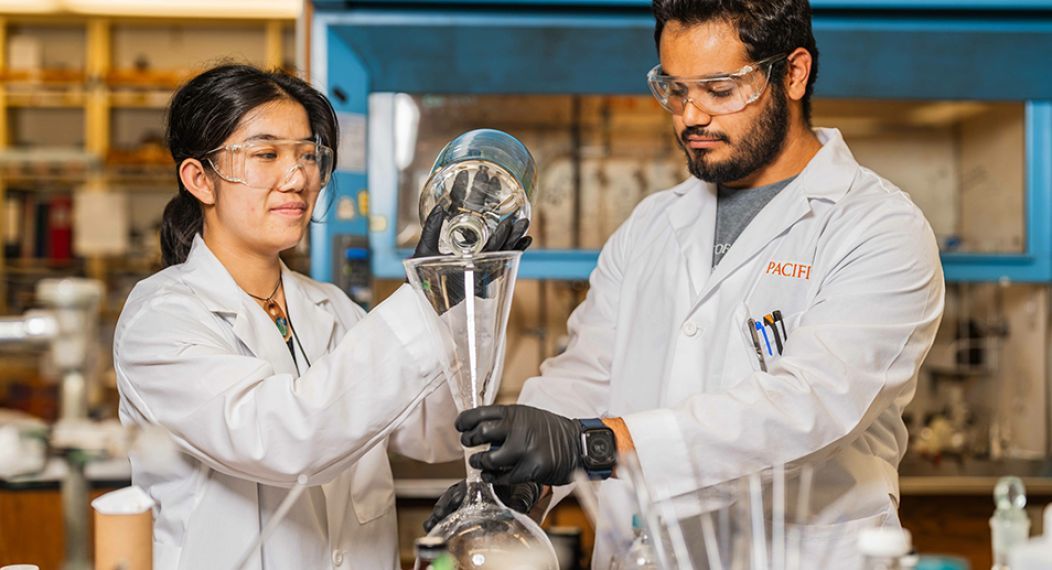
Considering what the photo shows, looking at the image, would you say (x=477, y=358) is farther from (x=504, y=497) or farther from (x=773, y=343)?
(x=773, y=343)

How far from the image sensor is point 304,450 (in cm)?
124

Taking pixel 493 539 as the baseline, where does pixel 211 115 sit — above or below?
above

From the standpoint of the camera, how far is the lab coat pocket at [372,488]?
1.56 m

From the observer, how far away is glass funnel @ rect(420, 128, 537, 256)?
1.33m

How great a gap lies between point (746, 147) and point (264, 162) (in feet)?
2.48

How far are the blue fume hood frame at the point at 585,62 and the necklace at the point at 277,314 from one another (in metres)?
0.78

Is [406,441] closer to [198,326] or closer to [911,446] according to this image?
[198,326]

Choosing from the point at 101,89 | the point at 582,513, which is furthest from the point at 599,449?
A: the point at 101,89

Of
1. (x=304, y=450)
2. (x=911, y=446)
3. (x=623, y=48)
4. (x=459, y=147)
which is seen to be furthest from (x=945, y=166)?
(x=304, y=450)

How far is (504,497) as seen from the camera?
1.33 m

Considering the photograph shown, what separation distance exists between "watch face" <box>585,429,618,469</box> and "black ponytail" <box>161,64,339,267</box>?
680 millimetres

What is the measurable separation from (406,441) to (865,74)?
5.84ft

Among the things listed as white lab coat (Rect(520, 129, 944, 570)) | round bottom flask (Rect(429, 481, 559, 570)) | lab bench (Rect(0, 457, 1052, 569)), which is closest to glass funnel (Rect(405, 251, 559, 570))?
round bottom flask (Rect(429, 481, 559, 570))

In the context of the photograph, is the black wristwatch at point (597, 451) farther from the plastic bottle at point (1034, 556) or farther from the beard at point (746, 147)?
the beard at point (746, 147)
